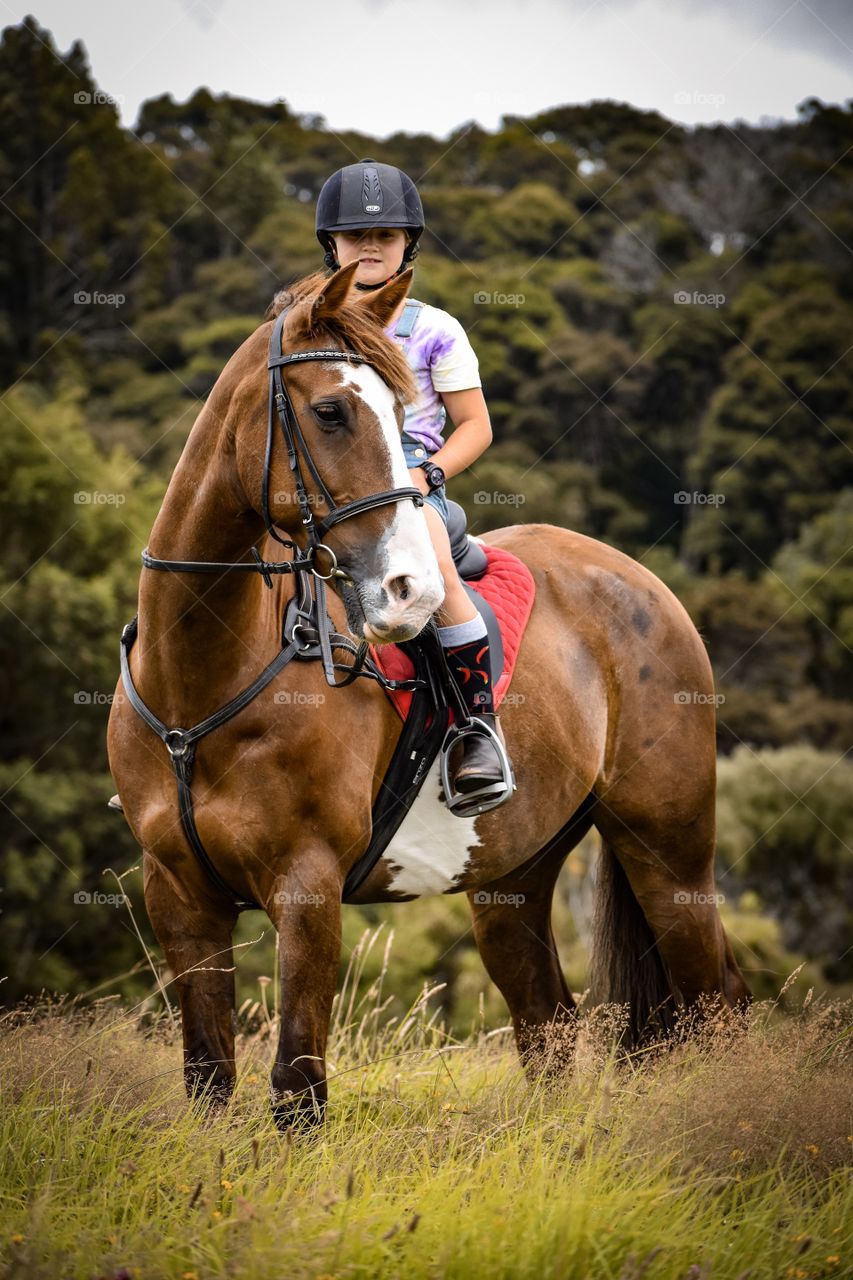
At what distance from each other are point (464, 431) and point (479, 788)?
1.41 m

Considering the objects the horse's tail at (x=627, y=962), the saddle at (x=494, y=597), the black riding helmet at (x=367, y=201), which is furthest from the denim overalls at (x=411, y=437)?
the horse's tail at (x=627, y=962)

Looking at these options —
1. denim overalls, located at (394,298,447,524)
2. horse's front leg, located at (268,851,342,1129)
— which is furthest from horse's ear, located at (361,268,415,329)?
horse's front leg, located at (268,851,342,1129)

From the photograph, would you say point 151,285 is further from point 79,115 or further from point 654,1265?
point 654,1265

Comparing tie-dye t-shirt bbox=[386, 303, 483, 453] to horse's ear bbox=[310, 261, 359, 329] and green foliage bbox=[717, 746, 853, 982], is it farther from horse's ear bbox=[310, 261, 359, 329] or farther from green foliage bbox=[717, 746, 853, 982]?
green foliage bbox=[717, 746, 853, 982]

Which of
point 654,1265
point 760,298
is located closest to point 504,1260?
point 654,1265

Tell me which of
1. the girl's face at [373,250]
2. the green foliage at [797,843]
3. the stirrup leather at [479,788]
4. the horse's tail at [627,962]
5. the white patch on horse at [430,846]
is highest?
the girl's face at [373,250]

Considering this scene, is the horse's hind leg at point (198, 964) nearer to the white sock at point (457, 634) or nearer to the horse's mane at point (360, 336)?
the white sock at point (457, 634)

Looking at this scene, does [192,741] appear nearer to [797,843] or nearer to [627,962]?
[627,962]

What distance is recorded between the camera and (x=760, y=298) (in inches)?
1965

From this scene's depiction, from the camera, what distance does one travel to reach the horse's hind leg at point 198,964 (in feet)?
14.1

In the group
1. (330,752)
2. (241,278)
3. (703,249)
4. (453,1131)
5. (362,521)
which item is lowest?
(453,1131)

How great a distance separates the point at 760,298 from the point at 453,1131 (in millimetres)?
50673

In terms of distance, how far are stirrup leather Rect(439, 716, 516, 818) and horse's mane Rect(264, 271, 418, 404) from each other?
1364 millimetres

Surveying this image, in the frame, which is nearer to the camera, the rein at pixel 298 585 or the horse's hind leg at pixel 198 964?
the rein at pixel 298 585
